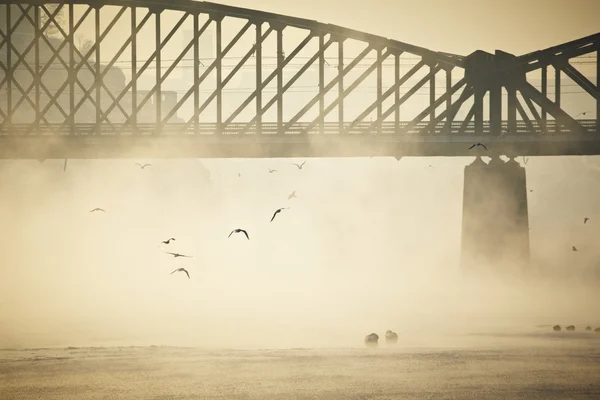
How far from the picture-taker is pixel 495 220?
80562 millimetres

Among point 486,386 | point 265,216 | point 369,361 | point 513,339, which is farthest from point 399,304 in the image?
point 265,216

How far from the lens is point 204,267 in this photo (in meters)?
100

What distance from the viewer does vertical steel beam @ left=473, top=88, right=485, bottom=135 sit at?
283ft

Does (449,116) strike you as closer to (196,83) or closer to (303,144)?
(303,144)

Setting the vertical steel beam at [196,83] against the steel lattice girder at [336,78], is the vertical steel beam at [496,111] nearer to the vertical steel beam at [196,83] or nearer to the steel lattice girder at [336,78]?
the steel lattice girder at [336,78]

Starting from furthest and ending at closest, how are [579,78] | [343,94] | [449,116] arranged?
1. [343,94]
2. [449,116]
3. [579,78]

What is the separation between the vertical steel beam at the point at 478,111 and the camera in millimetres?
86125

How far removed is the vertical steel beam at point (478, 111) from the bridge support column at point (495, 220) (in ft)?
13.0

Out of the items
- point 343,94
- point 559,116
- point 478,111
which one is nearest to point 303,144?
point 343,94

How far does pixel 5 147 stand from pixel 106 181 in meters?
56.8

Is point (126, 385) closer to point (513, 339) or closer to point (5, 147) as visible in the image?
point (513, 339)

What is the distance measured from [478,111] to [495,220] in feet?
36.1

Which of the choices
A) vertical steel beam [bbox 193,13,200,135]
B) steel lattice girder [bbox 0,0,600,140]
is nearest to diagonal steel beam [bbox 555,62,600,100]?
steel lattice girder [bbox 0,0,600,140]

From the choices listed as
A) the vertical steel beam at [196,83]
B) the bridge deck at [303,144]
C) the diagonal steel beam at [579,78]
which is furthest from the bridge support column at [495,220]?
the vertical steel beam at [196,83]
